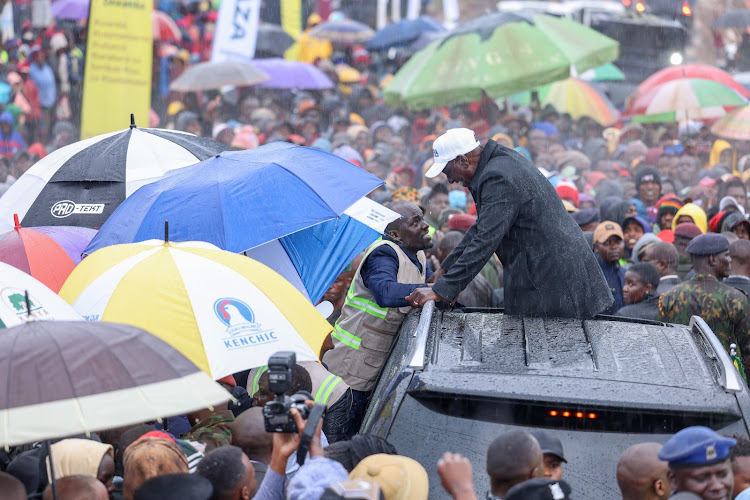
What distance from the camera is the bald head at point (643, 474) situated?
3625 mm

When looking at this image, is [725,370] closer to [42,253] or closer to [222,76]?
[42,253]

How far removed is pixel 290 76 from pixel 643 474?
16.1m

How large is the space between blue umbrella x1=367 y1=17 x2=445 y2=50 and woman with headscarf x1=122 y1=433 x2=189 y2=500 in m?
18.9

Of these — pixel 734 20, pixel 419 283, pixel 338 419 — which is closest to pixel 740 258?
pixel 419 283

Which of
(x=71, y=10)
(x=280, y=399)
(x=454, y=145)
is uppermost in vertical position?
(x=454, y=145)

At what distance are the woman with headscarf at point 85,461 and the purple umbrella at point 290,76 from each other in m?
14.8

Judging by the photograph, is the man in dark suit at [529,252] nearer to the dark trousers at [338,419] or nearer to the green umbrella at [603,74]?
the dark trousers at [338,419]

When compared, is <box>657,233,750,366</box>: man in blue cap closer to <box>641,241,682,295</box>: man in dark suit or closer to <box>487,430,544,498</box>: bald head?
<box>641,241,682,295</box>: man in dark suit

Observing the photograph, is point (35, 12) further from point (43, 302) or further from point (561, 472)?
point (561, 472)

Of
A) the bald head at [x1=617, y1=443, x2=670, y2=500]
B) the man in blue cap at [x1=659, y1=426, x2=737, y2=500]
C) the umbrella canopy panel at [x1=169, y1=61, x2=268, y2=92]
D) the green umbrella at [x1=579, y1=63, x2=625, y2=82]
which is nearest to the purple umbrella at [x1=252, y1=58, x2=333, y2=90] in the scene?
the umbrella canopy panel at [x1=169, y1=61, x2=268, y2=92]

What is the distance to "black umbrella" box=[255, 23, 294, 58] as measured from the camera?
21.7 meters

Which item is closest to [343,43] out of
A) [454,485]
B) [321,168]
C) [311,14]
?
[311,14]

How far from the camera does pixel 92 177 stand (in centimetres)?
771

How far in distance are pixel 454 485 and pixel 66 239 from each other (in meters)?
4.16
